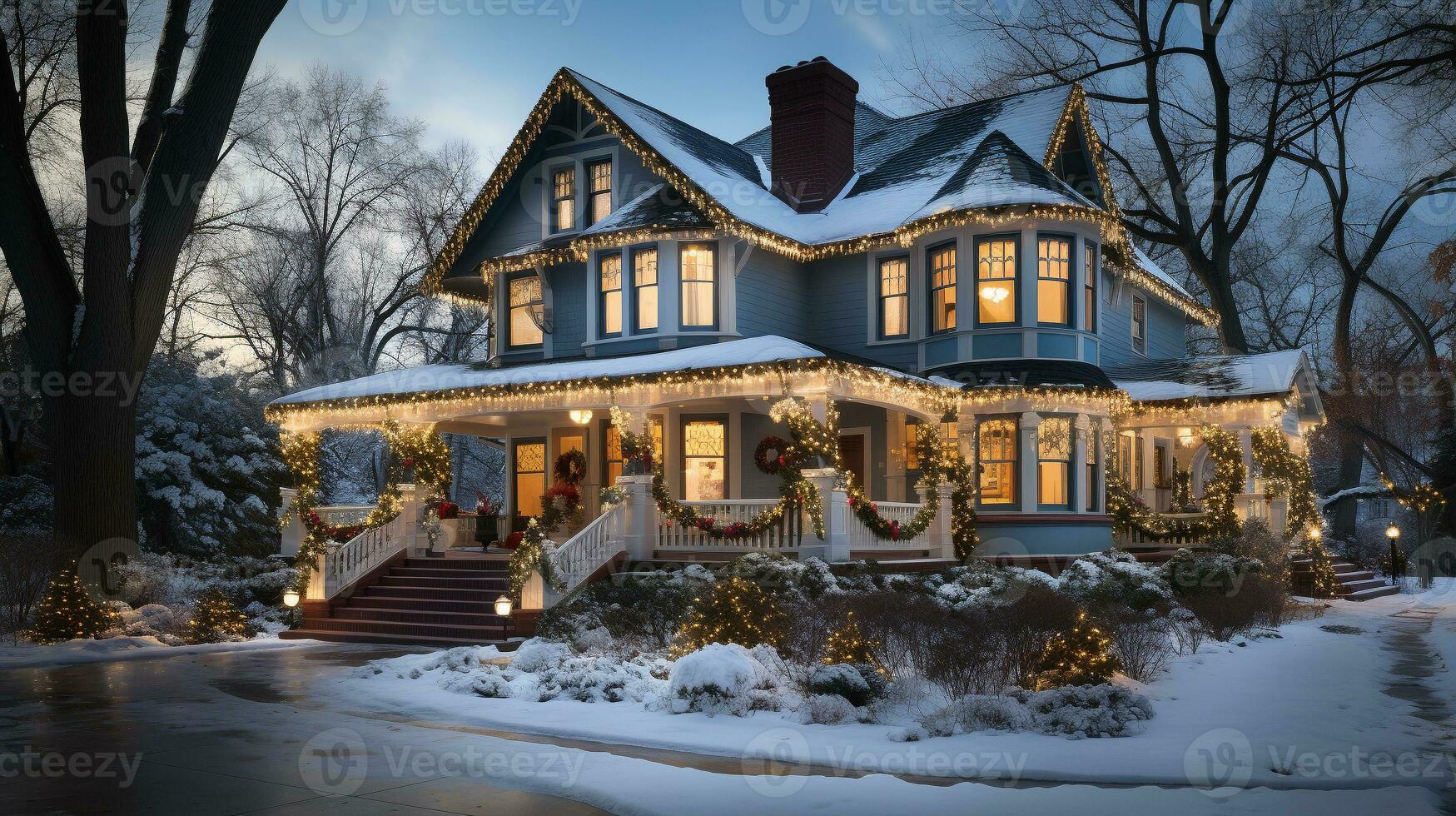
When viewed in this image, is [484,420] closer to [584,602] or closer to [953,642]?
[584,602]

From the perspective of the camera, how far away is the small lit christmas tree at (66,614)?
1602cm

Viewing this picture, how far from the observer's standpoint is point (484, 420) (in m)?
22.3

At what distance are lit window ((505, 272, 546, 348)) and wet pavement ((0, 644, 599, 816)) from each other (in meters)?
11.8

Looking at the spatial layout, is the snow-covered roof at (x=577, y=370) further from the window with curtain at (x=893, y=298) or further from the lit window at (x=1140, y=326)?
the lit window at (x=1140, y=326)

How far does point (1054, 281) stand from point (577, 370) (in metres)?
8.67

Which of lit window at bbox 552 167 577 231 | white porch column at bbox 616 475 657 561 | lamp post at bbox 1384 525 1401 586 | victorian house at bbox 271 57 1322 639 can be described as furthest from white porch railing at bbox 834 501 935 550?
lamp post at bbox 1384 525 1401 586

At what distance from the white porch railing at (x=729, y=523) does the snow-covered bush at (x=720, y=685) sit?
19.1 feet

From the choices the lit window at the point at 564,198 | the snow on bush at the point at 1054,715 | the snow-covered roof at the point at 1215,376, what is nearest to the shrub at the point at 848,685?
the snow on bush at the point at 1054,715

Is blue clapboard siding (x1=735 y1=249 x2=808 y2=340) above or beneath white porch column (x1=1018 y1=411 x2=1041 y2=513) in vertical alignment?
above

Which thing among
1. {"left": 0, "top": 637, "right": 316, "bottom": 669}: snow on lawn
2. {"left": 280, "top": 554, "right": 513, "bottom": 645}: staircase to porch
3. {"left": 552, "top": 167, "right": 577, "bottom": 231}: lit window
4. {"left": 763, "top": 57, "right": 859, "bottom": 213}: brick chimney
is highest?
{"left": 763, "top": 57, "right": 859, "bottom": 213}: brick chimney

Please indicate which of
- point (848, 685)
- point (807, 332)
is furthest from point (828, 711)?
point (807, 332)

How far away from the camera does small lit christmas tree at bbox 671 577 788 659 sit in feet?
38.5

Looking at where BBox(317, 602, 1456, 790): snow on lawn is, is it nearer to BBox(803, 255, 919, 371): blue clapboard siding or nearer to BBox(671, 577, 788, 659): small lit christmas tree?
BBox(671, 577, 788, 659): small lit christmas tree

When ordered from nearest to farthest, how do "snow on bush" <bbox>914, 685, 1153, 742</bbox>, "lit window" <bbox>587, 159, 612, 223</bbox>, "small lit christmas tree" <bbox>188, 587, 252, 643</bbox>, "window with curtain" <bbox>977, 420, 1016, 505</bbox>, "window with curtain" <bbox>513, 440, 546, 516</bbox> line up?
"snow on bush" <bbox>914, 685, 1153, 742</bbox>
"small lit christmas tree" <bbox>188, 587, 252, 643</bbox>
"window with curtain" <bbox>977, 420, 1016, 505</bbox>
"lit window" <bbox>587, 159, 612, 223</bbox>
"window with curtain" <bbox>513, 440, 546, 516</bbox>
